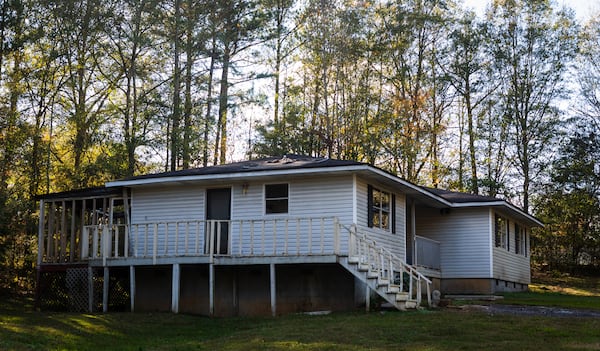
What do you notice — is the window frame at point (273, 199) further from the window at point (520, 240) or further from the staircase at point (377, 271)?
the window at point (520, 240)

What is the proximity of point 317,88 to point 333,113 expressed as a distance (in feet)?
5.02

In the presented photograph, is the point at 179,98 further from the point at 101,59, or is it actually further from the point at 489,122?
the point at 489,122

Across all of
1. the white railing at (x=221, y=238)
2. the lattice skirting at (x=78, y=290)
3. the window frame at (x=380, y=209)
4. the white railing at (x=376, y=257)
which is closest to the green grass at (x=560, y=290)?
the window frame at (x=380, y=209)

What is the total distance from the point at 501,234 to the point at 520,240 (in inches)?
142

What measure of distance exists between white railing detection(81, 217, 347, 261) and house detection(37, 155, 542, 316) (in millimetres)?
31

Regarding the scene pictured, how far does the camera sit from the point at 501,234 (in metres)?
28.8

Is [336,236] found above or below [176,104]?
below

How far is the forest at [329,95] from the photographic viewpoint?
1366 inches

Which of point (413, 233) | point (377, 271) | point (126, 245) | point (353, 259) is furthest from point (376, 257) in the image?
point (126, 245)

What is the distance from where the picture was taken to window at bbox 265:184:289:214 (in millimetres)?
21219

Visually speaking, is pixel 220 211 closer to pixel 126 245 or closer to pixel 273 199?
pixel 273 199

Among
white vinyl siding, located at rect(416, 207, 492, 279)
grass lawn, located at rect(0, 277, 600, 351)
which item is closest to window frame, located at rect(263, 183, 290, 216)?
grass lawn, located at rect(0, 277, 600, 351)

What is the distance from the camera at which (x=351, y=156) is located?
40656 mm

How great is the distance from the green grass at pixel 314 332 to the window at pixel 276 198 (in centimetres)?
350
